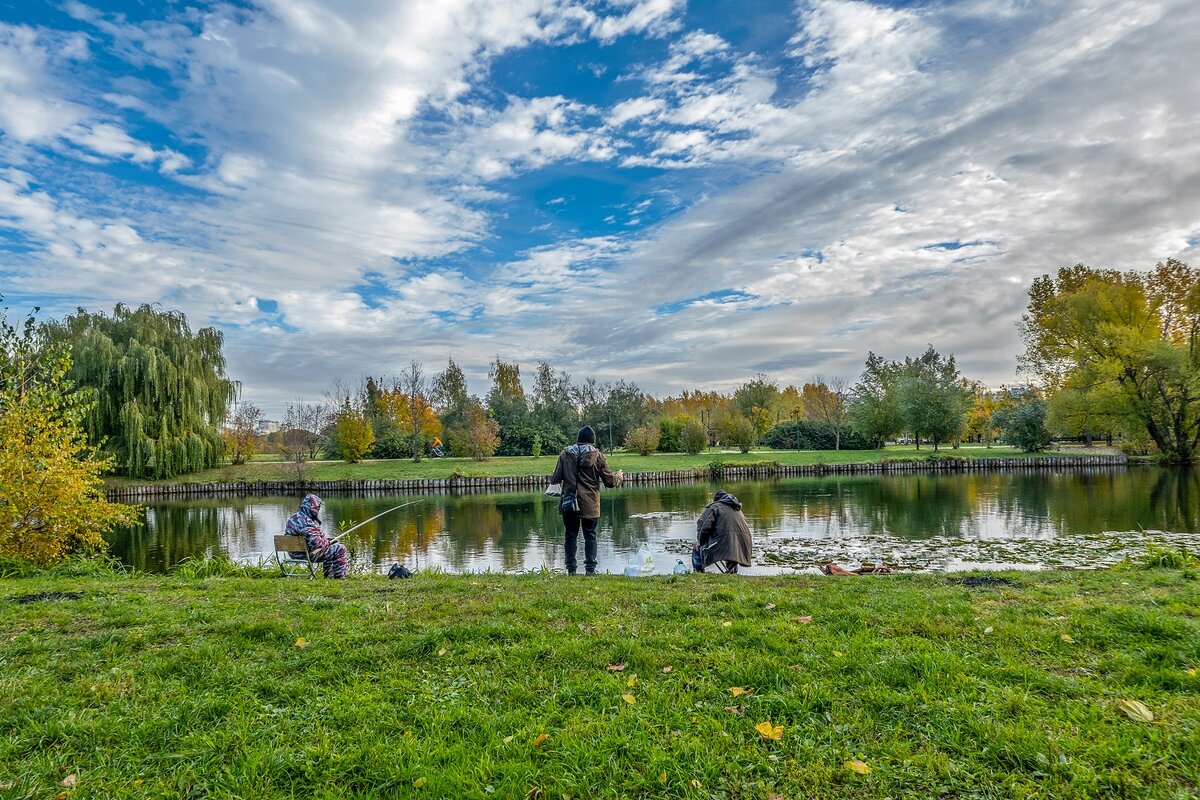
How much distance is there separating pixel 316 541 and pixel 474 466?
3499 centimetres

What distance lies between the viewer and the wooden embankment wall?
1414 inches

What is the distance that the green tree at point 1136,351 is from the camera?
125ft

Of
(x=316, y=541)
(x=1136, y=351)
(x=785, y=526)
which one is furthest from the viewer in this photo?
(x=1136, y=351)

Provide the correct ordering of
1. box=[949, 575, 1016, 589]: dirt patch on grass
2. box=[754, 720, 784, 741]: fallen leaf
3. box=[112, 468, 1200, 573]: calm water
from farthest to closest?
box=[112, 468, 1200, 573]: calm water
box=[949, 575, 1016, 589]: dirt patch on grass
box=[754, 720, 784, 741]: fallen leaf

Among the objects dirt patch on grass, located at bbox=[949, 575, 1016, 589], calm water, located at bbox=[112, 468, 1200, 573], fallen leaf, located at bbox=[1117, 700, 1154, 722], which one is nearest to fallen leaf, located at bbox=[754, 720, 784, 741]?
fallen leaf, located at bbox=[1117, 700, 1154, 722]

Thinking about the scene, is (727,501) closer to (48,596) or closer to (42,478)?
(48,596)

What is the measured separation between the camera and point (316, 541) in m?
10.0

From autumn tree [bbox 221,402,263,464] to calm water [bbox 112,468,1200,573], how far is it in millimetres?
12295

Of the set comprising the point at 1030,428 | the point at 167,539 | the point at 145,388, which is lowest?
the point at 167,539

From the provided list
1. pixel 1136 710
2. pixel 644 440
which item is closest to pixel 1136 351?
pixel 644 440

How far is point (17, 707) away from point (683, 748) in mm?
3887

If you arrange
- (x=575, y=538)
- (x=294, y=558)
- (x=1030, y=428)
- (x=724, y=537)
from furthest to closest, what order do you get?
(x=1030, y=428)
(x=294, y=558)
(x=575, y=538)
(x=724, y=537)

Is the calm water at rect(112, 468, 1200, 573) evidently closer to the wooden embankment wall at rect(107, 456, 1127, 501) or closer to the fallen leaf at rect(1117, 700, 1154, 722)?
the wooden embankment wall at rect(107, 456, 1127, 501)

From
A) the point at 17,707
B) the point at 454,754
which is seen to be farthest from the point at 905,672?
the point at 17,707
